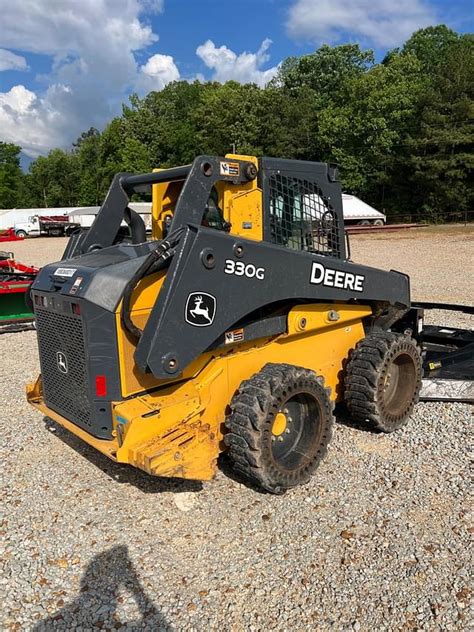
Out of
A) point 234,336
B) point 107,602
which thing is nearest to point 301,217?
point 234,336

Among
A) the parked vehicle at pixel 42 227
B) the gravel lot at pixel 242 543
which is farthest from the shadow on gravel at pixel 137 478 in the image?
the parked vehicle at pixel 42 227

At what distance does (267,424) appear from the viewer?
13.0ft

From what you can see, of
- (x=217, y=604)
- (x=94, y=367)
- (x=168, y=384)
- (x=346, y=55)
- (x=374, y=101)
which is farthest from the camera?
(x=346, y=55)

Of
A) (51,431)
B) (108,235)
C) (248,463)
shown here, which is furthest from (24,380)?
(248,463)

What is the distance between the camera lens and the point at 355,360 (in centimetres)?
513

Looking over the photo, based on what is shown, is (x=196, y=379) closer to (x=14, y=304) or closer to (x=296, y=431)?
(x=296, y=431)

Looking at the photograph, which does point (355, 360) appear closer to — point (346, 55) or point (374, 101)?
point (374, 101)

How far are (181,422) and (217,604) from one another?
48.3 inches

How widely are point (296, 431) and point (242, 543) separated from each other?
1.13 meters

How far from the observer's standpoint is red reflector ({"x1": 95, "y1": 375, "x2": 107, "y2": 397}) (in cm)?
388

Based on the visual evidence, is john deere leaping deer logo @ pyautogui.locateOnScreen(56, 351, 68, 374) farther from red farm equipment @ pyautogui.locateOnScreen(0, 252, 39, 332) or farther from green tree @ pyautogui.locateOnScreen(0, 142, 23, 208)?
green tree @ pyautogui.locateOnScreen(0, 142, 23, 208)

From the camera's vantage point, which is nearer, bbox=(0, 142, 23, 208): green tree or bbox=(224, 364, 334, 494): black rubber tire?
bbox=(224, 364, 334, 494): black rubber tire

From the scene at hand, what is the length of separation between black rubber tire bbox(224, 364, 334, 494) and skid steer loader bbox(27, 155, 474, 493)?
0.03 ft

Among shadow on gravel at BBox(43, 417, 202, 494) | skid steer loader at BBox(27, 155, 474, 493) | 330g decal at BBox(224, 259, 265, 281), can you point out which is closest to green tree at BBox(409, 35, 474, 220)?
skid steer loader at BBox(27, 155, 474, 493)
